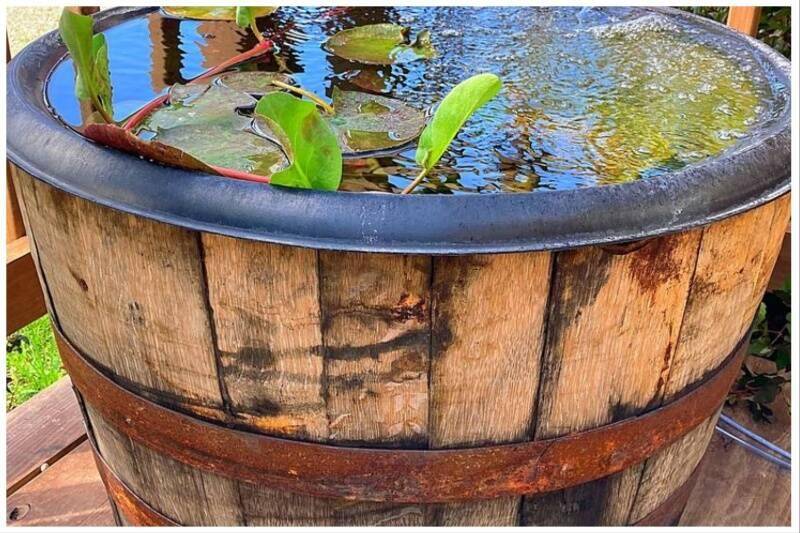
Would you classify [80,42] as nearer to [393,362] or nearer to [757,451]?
[393,362]

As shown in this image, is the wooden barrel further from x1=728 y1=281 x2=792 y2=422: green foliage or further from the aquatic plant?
x1=728 y1=281 x2=792 y2=422: green foliage

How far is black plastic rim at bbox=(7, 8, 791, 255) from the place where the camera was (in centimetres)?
84

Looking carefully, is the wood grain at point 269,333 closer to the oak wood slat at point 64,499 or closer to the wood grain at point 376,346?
the wood grain at point 376,346

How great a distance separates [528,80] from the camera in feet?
4.44

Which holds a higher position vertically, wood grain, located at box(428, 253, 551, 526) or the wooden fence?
wood grain, located at box(428, 253, 551, 526)

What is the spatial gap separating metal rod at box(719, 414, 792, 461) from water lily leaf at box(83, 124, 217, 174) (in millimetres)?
1317

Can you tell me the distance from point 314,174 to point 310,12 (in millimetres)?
867

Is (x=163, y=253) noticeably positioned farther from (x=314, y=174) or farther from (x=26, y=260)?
(x=26, y=260)

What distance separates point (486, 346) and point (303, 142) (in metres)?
0.31

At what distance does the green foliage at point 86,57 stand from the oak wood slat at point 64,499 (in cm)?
85

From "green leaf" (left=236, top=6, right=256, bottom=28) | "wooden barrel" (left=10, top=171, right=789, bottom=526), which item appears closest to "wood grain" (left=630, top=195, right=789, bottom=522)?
"wooden barrel" (left=10, top=171, right=789, bottom=526)

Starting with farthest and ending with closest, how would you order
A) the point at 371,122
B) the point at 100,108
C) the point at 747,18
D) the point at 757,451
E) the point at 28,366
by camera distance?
the point at 28,366
the point at 747,18
the point at 757,451
the point at 371,122
the point at 100,108

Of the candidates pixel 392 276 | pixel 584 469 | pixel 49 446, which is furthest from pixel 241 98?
pixel 49 446

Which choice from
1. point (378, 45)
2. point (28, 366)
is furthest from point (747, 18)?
point (28, 366)
